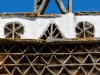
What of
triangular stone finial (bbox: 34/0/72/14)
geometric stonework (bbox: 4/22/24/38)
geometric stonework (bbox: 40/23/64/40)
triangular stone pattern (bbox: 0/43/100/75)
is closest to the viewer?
triangular stone pattern (bbox: 0/43/100/75)

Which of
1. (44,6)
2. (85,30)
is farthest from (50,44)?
(44,6)

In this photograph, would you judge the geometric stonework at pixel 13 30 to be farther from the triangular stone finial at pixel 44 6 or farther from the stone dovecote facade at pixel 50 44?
the triangular stone finial at pixel 44 6

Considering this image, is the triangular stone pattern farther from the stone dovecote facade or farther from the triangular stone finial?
the triangular stone finial

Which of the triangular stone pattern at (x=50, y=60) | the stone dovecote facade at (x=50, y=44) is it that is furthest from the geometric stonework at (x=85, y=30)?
the triangular stone pattern at (x=50, y=60)

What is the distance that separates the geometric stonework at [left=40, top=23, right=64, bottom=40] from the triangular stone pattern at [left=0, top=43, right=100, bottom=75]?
262mm

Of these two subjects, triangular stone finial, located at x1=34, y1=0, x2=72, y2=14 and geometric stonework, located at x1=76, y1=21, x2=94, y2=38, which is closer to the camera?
geometric stonework, located at x1=76, y1=21, x2=94, y2=38

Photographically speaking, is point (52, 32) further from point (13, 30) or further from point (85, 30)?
point (13, 30)

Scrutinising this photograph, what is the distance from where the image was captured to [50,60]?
37.2ft

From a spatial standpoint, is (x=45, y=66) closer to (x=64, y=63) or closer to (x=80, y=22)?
(x=64, y=63)

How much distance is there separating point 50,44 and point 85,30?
2.74 ft

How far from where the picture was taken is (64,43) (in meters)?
11.5

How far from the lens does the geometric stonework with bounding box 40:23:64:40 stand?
1166 centimetres

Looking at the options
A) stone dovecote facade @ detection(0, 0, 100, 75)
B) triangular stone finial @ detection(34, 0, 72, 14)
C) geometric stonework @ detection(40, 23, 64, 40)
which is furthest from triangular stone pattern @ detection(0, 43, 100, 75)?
triangular stone finial @ detection(34, 0, 72, 14)

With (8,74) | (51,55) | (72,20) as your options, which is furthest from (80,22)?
(8,74)
